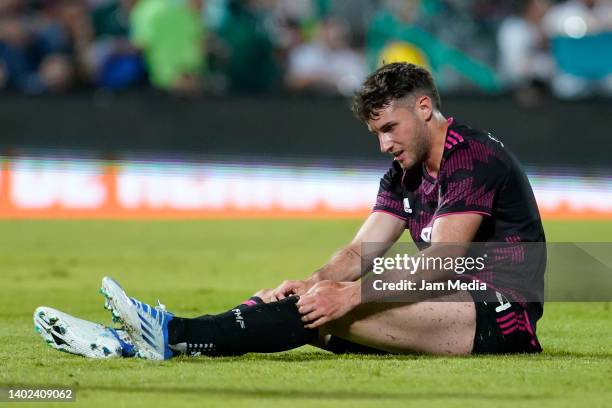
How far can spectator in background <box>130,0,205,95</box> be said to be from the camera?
16141 millimetres

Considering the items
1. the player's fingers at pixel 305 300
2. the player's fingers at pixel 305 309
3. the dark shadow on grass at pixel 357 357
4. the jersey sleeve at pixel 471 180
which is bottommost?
the dark shadow on grass at pixel 357 357

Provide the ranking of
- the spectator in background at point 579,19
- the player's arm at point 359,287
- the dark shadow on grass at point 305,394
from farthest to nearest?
the spectator in background at point 579,19
the player's arm at point 359,287
the dark shadow on grass at point 305,394

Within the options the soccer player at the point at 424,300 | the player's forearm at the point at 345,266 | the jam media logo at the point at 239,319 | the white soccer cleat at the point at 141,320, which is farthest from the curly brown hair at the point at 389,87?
the white soccer cleat at the point at 141,320

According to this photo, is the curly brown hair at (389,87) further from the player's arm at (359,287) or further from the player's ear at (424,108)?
the player's arm at (359,287)

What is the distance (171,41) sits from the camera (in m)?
16.2

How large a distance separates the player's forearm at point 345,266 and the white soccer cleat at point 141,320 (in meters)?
1.00

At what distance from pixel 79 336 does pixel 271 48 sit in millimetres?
11141

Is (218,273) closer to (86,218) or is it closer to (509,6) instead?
(86,218)

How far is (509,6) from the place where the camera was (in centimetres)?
1958

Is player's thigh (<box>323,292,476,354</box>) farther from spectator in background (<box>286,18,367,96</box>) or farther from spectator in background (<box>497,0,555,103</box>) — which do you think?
spectator in background (<box>286,18,367,96</box>)

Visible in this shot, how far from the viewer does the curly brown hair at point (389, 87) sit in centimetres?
615

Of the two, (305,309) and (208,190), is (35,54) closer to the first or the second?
(208,190)

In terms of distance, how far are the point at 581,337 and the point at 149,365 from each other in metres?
2.77

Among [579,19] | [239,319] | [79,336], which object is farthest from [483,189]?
[579,19]
